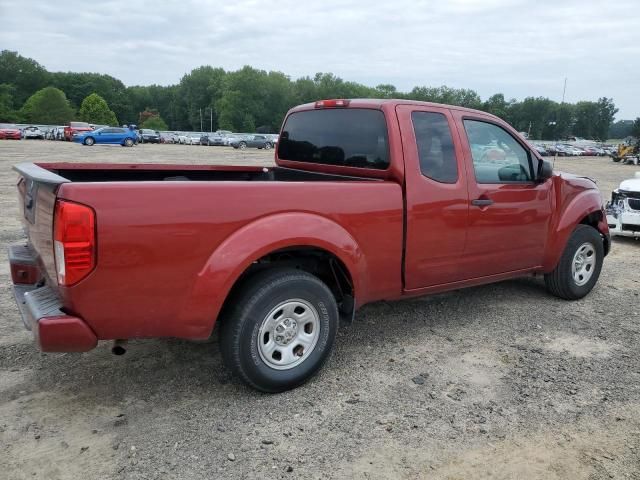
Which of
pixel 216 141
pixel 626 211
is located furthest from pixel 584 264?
pixel 216 141

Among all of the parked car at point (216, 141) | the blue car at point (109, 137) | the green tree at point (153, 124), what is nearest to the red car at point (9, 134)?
the blue car at point (109, 137)

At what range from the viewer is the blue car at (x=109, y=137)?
128 ft

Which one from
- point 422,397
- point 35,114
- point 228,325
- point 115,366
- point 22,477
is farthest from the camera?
point 35,114

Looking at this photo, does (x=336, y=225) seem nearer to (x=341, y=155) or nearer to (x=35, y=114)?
(x=341, y=155)

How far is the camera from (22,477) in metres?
2.61

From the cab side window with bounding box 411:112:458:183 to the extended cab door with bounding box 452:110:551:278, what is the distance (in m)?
0.16

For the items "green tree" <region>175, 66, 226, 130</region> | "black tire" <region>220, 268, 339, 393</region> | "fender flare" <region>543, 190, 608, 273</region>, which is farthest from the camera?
"green tree" <region>175, 66, 226, 130</region>

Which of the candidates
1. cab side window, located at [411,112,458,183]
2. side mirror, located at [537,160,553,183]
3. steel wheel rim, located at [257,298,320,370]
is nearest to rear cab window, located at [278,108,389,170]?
cab side window, located at [411,112,458,183]

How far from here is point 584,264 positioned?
18.4 ft

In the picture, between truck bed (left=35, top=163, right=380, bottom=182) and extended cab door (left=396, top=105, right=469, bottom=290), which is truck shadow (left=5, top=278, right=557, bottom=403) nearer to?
extended cab door (left=396, top=105, right=469, bottom=290)

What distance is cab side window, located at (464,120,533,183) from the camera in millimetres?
4480

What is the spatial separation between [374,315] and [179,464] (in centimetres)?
261

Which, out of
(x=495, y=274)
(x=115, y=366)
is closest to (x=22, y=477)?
(x=115, y=366)

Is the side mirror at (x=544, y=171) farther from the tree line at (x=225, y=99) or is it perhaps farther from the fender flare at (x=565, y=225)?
the tree line at (x=225, y=99)
